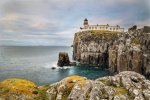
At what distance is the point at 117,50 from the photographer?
128625 mm

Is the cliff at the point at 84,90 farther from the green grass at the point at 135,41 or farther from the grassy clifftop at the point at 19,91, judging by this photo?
the green grass at the point at 135,41

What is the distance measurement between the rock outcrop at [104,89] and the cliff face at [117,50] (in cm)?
7822

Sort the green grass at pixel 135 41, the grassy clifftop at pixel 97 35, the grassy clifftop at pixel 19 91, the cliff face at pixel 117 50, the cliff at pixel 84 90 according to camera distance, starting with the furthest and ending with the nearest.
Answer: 1. the grassy clifftop at pixel 97 35
2. the green grass at pixel 135 41
3. the cliff face at pixel 117 50
4. the grassy clifftop at pixel 19 91
5. the cliff at pixel 84 90

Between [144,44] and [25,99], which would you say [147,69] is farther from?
[25,99]

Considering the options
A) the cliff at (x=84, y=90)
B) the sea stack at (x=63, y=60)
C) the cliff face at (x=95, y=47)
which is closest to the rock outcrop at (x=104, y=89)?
the cliff at (x=84, y=90)

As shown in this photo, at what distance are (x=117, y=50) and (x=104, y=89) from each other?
10318cm

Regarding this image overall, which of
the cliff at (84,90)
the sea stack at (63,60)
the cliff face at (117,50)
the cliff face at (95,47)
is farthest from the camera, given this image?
the cliff face at (95,47)

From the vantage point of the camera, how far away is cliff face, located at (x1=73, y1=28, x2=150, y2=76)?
10694cm

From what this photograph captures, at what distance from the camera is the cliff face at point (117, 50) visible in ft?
351

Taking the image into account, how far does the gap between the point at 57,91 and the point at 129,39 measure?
3822 inches

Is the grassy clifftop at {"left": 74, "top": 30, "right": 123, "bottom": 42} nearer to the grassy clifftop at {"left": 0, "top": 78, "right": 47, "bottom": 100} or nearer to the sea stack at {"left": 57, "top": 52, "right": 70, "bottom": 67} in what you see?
the sea stack at {"left": 57, "top": 52, "right": 70, "bottom": 67}

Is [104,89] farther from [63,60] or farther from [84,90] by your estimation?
[63,60]

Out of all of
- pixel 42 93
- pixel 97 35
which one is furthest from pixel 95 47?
pixel 42 93

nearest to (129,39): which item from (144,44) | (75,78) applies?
(144,44)
